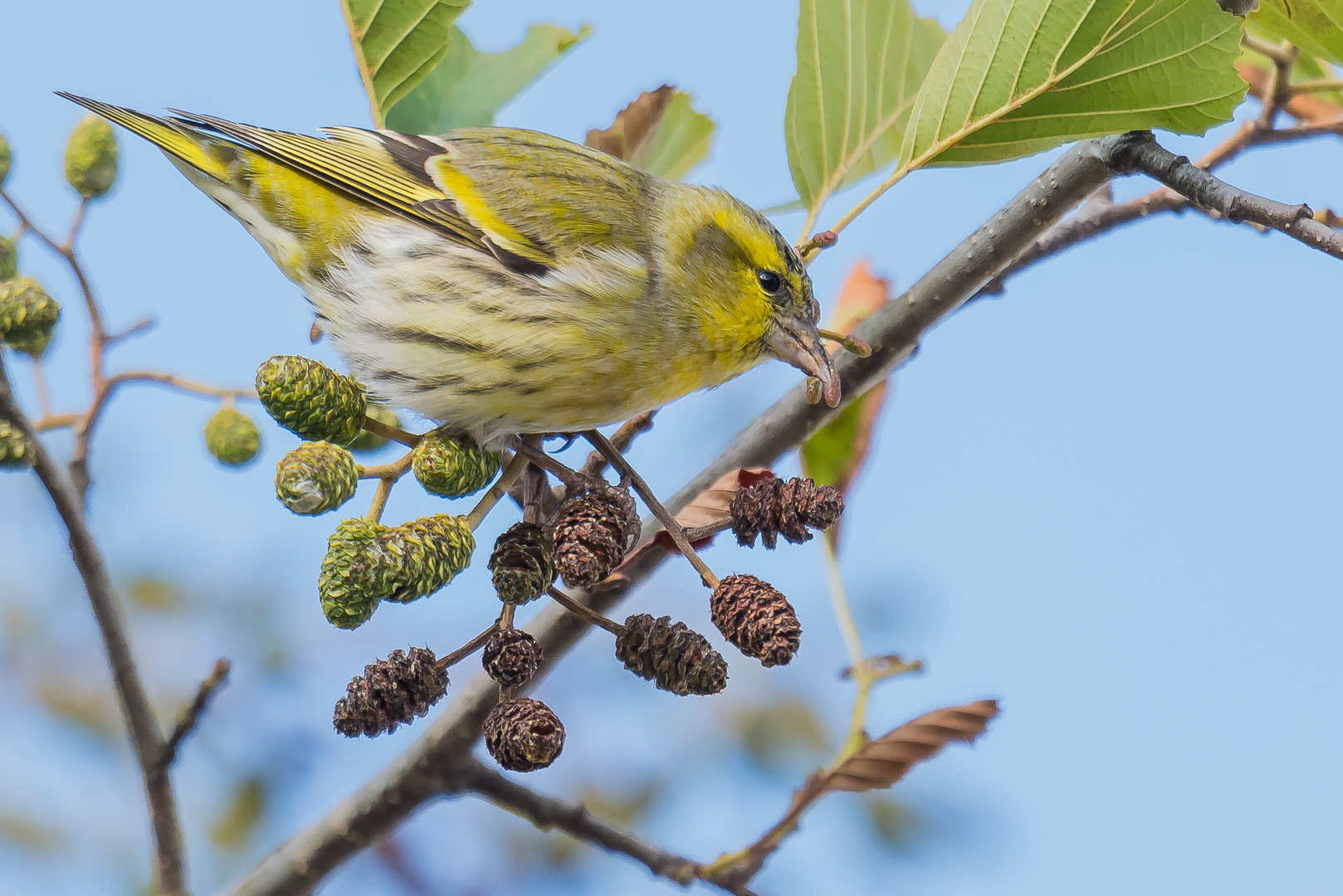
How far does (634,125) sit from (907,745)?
1113 mm

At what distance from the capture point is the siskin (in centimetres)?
178

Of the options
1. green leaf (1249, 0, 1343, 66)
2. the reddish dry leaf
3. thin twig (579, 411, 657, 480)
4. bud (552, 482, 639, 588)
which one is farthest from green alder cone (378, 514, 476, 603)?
green leaf (1249, 0, 1343, 66)

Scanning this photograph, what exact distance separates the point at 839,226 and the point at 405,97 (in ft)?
2.81

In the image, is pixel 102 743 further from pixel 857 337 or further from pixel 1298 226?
pixel 1298 226

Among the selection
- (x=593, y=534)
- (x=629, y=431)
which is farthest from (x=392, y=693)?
(x=629, y=431)

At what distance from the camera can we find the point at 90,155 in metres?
1.65

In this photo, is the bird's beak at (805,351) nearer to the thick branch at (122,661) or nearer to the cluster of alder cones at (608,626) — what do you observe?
the cluster of alder cones at (608,626)

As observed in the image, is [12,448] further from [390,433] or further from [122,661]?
[390,433]

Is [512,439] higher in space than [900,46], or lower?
lower

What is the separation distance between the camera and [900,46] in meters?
1.79

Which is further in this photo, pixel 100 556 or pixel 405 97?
pixel 405 97

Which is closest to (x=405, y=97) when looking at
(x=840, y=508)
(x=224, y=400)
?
(x=224, y=400)

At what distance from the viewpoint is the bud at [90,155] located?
1.64 meters

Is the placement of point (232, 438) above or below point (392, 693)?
above
